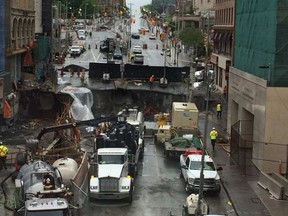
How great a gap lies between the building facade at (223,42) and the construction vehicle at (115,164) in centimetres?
3260

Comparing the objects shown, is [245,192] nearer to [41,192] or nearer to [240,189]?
[240,189]

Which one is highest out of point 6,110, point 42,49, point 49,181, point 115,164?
point 42,49

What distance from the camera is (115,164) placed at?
96.2 feet

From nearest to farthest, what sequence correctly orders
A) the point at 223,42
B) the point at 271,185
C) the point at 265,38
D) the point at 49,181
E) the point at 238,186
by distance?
the point at 49,181, the point at 271,185, the point at 238,186, the point at 265,38, the point at 223,42

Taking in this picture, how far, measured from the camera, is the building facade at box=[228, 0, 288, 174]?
3350cm

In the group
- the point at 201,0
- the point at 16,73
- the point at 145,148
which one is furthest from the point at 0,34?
the point at 201,0

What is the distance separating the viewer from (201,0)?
486 feet

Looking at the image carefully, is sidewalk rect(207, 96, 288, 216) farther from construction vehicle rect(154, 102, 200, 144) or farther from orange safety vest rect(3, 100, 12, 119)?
orange safety vest rect(3, 100, 12, 119)

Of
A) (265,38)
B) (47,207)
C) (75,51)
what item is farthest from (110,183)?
(75,51)

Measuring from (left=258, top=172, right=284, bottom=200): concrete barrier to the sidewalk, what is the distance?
A: 0.73 feet

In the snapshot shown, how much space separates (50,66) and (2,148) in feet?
122

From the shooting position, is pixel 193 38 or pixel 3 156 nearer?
pixel 3 156

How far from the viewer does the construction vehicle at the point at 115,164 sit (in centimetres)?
2741

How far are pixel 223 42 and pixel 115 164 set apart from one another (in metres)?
44.4
